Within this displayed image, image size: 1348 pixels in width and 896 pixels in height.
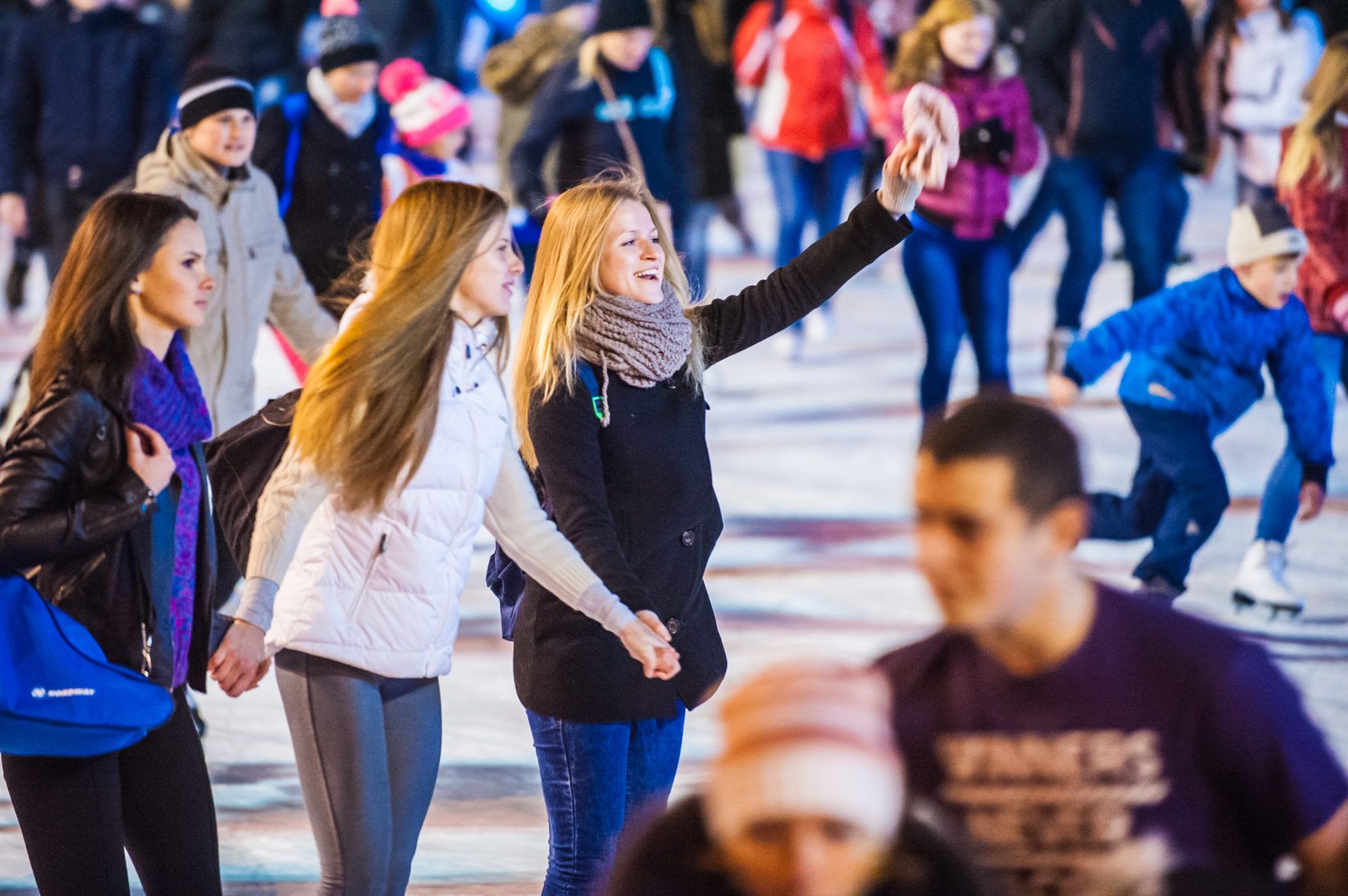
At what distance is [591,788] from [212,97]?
3.41m

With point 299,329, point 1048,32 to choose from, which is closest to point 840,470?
point 1048,32

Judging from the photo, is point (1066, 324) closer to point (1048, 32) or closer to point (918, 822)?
point (1048, 32)

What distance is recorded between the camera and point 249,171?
659 cm

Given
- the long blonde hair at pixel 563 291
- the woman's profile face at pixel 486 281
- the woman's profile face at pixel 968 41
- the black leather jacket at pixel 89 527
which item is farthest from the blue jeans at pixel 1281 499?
the black leather jacket at pixel 89 527

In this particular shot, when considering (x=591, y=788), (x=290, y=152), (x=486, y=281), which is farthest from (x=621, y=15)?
(x=591, y=788)

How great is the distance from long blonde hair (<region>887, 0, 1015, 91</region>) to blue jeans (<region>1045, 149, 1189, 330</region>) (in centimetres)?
130

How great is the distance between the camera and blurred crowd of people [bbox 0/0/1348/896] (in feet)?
7.70

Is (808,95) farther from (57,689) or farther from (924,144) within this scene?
(57,689)

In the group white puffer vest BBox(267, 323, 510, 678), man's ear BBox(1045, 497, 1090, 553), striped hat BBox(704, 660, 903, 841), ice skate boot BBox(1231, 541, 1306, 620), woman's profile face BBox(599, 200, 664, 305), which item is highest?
woman's profile face BBox(599, 200, 664, 305)

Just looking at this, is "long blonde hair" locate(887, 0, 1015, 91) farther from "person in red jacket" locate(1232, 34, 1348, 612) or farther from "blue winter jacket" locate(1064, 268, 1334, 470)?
"blue winter jacket" locate(1064, 268, 1334, 470)

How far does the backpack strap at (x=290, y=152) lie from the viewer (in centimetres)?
743

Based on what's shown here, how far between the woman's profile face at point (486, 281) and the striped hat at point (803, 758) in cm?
200

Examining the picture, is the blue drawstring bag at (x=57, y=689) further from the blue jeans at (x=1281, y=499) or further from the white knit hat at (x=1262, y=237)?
the blue jeans at (x=1281, y=499)

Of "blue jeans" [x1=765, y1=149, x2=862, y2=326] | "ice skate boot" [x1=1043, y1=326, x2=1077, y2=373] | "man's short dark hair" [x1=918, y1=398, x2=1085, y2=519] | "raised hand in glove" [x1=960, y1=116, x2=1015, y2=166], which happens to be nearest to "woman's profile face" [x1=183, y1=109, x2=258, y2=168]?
"raised hand in glove" [x1=960, y1=116, x2=1015, y2=166]
